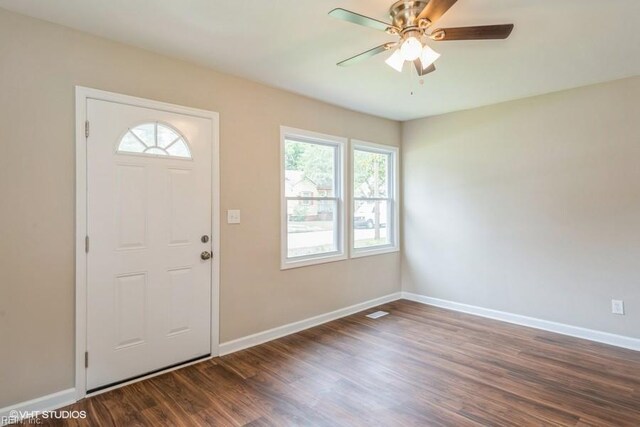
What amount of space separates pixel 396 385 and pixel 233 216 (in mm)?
2022

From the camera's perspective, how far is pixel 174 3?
204 cm

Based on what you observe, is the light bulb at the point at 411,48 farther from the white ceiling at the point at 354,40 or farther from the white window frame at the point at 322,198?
the white window frame at the point at 322,198

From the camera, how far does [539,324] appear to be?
12.4 ft

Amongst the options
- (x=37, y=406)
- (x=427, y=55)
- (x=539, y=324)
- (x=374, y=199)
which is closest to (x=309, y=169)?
(x=374, y=199)

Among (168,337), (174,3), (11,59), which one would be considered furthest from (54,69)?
(168,337)

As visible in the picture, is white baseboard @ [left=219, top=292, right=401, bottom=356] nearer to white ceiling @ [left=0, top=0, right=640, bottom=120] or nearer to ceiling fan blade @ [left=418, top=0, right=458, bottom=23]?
white ceiling @ [left=0, top=0, right=640, bottom=120]

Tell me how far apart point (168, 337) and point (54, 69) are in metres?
2.16

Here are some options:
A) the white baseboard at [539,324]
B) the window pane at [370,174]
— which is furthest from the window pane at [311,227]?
the white baseboard at [539,324]

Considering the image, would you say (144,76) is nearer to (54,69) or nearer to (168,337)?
(54,69)

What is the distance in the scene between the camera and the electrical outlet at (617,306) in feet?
10.8

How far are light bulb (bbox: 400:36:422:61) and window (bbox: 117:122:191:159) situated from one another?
1920 millimetres

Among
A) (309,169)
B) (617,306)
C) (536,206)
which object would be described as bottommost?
(617,306)

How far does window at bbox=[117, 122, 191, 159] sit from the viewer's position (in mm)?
2588

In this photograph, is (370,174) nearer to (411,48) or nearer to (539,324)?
(539,324)
